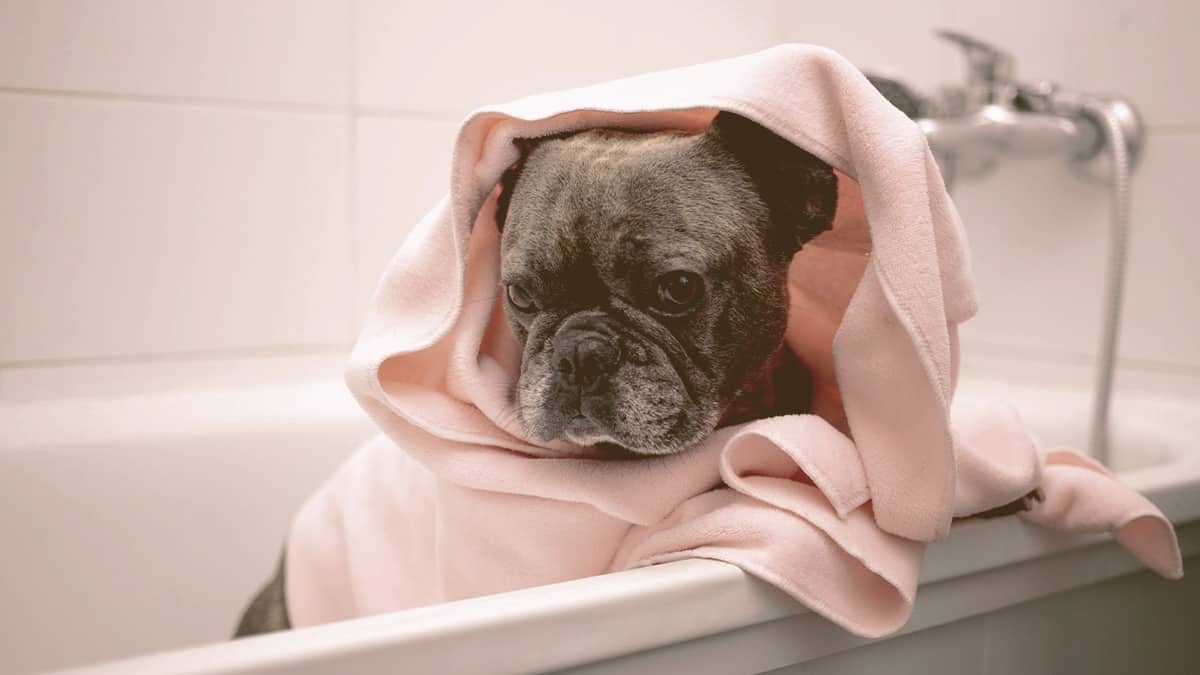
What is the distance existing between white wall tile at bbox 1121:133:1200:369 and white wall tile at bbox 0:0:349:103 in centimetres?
139

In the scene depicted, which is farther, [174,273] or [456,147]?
[174,273]

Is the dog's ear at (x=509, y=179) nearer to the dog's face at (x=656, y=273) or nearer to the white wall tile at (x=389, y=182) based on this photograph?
the dog's face at (x=656, y=273)

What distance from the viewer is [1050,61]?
170cm

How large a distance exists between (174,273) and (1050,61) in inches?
61.6

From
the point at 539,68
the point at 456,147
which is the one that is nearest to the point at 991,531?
the point at 456,147

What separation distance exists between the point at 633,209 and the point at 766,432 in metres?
0.23

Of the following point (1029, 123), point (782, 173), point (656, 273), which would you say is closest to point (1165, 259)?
point (1029, 123)

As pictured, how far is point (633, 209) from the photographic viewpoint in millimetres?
854

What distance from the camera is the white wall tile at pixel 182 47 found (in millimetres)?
1474

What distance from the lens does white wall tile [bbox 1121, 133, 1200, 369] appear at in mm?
1529

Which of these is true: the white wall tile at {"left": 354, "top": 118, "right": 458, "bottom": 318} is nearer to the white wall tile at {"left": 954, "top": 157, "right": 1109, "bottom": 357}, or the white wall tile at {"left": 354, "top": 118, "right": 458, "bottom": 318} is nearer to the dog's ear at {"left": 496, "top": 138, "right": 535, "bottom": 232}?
the dog's ear at {"left": 496, "top": 138, "right": 535, "bottom": 232}

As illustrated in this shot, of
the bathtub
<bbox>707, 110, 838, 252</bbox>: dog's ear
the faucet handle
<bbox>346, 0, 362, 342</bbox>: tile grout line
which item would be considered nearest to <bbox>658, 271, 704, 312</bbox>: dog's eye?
<bbox>707, 110, 838, 252</bbox>: dog's ear

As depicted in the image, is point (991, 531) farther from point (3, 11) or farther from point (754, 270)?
point (3, 11)

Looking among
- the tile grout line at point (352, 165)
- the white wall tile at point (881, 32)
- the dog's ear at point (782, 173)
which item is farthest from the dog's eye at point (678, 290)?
the white wall tile at point (881, 32)
